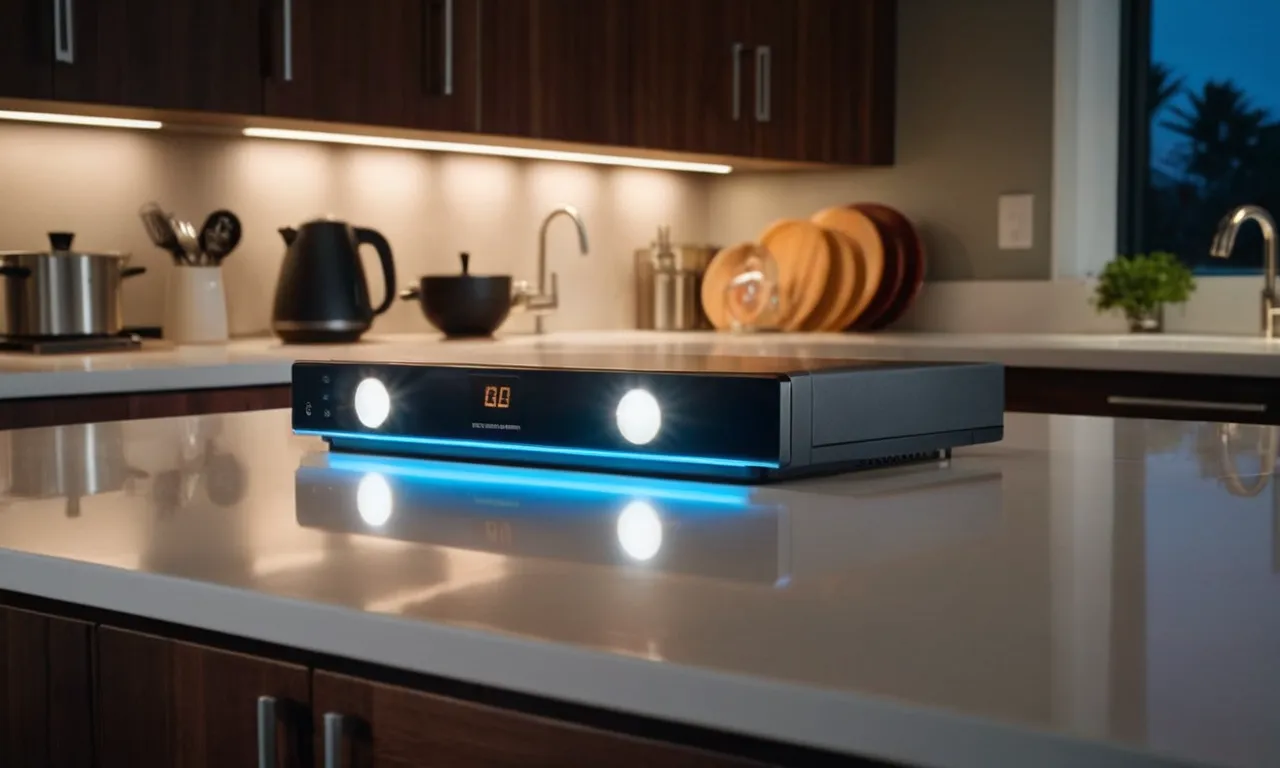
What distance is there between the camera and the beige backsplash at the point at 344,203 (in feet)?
9.64

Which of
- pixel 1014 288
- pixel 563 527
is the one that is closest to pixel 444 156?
pixel 1014 288

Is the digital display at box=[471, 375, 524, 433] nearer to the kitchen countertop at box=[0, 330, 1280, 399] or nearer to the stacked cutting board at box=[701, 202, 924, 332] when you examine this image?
the kitchen countertop at box=[0, 330, 1280, 399]

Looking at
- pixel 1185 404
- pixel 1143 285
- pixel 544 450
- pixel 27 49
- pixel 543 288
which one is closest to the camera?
pixel 544 450

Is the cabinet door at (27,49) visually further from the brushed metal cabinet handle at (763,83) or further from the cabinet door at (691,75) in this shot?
the brushed metal cabinet handle at (763,83)

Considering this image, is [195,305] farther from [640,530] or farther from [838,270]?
[640,530]

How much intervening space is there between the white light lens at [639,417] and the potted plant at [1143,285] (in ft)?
8.83

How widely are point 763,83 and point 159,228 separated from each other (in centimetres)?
150

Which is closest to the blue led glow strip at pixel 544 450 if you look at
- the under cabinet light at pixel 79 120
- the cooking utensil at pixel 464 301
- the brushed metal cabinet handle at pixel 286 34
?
the brushed metal cabinet handle at pixel 286 34

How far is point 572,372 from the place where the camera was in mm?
948

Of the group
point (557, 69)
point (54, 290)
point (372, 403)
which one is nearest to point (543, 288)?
point (557, 69)

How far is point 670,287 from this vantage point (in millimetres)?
4012

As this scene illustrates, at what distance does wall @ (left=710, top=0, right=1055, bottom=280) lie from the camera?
3777 millimetres

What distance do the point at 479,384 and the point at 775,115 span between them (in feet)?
9.31

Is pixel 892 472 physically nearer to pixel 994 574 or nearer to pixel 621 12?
pixel 994 574
